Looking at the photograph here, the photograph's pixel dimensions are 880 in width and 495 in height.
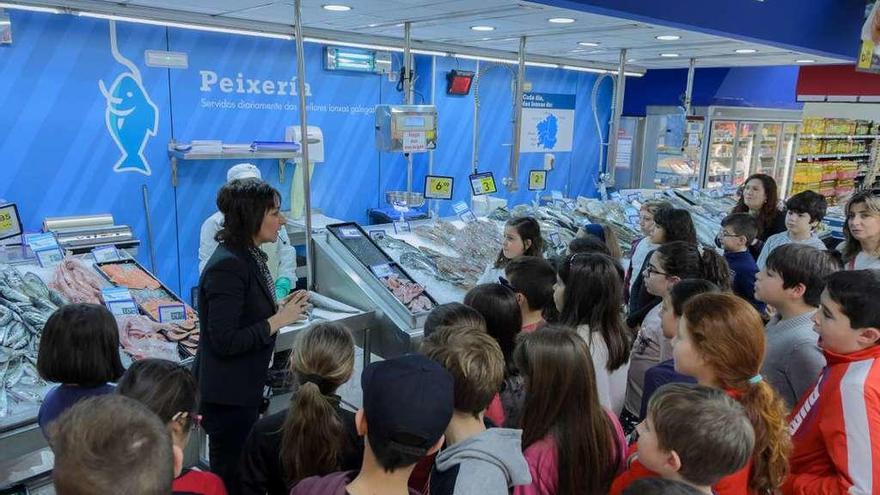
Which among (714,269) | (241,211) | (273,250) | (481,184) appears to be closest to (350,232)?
(273,250)

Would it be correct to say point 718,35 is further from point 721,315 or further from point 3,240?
point 3,240

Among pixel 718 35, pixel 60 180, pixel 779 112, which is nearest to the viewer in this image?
pixel 718 35

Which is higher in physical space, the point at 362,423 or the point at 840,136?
the point at 840,136

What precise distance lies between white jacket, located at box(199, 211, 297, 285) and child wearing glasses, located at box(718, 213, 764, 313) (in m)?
2.89

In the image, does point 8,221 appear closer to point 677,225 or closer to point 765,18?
point 677,225

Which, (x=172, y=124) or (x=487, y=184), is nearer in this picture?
(x=487, y=184)

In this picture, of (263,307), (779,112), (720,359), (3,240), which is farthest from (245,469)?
(779,112)

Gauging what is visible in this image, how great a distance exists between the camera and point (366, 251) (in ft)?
12.5

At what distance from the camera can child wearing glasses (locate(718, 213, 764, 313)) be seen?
3.73 m

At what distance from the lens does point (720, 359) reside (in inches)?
72.0

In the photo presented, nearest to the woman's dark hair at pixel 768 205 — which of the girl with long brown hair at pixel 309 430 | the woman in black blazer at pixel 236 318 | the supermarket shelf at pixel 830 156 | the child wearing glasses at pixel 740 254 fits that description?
the child wearing glasses at pixel 740 254

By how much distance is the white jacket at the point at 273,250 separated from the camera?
4207mm

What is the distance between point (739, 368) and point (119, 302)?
2.86m

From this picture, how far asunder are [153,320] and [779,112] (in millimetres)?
10027
